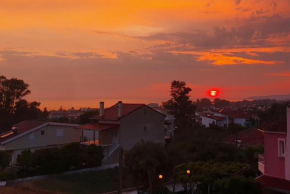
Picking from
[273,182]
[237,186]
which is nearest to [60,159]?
[237,186]

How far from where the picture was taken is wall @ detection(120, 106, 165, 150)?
3684cm

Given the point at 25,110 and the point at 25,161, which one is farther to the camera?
the point at 25,110

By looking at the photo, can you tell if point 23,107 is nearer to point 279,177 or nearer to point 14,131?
point 14,131

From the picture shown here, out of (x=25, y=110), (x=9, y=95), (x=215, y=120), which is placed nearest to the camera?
(x=9, y=95)

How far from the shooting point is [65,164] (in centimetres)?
2897

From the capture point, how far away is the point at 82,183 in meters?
25.3

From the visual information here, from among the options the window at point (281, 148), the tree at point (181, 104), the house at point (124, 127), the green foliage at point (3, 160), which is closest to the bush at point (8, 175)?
the green foliage at point (3, 160)

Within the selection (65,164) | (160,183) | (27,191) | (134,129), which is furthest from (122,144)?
(27,191)

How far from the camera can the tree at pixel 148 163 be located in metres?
21.9

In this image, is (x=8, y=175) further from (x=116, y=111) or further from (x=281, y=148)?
(x=281, y=148)

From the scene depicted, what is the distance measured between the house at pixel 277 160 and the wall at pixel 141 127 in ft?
66.6

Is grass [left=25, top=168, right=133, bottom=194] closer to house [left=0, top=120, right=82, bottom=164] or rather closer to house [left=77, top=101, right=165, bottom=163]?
house [left=77, top=101, right=165, bottom=163]

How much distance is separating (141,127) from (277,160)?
22.5 m

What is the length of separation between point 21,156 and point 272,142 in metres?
18.3
